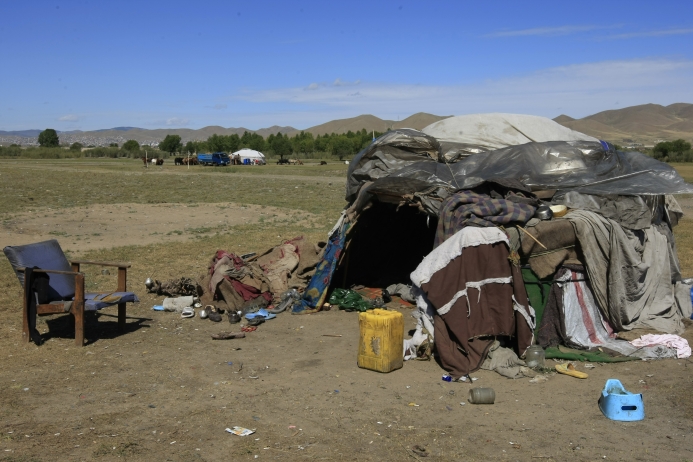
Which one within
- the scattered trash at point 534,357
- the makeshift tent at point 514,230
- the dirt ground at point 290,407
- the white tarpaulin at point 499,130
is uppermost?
the white tarpaulin at point 499,130

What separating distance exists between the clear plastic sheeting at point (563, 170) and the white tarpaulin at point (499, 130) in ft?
3.18

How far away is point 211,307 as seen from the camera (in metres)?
8.92

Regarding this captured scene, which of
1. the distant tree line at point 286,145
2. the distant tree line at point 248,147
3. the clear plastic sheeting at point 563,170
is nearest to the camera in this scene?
the clear plastic sheeting at point 563,170

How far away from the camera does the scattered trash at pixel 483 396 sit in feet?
19.3

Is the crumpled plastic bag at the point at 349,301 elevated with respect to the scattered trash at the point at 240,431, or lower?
elevated

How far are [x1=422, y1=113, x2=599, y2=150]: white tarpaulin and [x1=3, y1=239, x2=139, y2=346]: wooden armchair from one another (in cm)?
529

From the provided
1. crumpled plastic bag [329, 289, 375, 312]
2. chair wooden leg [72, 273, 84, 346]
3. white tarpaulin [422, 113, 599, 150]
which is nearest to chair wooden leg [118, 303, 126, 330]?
chair wooden leg [72, 273, 84, 346]

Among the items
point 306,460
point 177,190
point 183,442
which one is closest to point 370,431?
point 306,460

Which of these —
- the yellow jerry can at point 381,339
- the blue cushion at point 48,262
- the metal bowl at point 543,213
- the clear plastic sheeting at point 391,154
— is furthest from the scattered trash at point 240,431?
the clear plastic sheeting at point 391,154

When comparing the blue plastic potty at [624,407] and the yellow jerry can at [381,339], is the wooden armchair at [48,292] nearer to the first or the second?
the yellow jerry can at [381,339]

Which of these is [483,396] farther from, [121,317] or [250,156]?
[250,156]

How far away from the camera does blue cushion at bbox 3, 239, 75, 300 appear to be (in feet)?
24.4

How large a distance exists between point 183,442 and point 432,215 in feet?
13.7

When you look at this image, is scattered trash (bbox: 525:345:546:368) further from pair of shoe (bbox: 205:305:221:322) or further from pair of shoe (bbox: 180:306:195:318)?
pair of shoe (bbox: 180:306:195:318)
